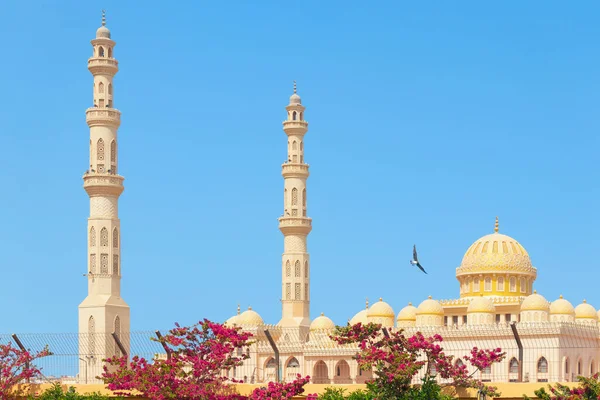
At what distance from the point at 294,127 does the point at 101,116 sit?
45.2ft

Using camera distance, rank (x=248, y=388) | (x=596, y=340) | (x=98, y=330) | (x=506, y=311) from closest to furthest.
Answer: (x=248, y=388) < (x=98, y=330) < (x=596, y=340) < (x=506, y=311)

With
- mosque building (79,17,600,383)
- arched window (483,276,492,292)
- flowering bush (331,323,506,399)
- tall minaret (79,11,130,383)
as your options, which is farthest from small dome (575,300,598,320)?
flowering bush (331,323,506,399)

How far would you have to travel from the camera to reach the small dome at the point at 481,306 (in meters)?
57.8

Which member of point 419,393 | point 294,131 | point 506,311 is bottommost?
point 419,393

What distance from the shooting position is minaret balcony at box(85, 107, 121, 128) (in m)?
54.1

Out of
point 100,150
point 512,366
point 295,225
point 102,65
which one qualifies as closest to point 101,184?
point 100,150

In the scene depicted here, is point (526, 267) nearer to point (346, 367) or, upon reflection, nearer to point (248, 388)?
point (346, 367)

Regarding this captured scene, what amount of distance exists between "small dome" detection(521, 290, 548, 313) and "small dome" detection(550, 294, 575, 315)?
94.0 inches

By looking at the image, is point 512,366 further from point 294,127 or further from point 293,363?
point 294,127

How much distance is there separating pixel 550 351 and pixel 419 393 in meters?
30.0

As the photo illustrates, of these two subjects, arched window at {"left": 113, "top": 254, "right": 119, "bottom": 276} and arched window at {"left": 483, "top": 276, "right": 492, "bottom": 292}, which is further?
arched window at {"left": 483, "top": 276, "right": 492, "bottom": 292}

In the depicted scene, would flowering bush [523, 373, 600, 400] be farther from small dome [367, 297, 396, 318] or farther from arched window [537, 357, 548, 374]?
small dome [367, 297, 396, 318]

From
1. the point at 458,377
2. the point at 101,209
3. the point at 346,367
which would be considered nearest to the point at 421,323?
the point at 346,367

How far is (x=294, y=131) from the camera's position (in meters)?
64.8
